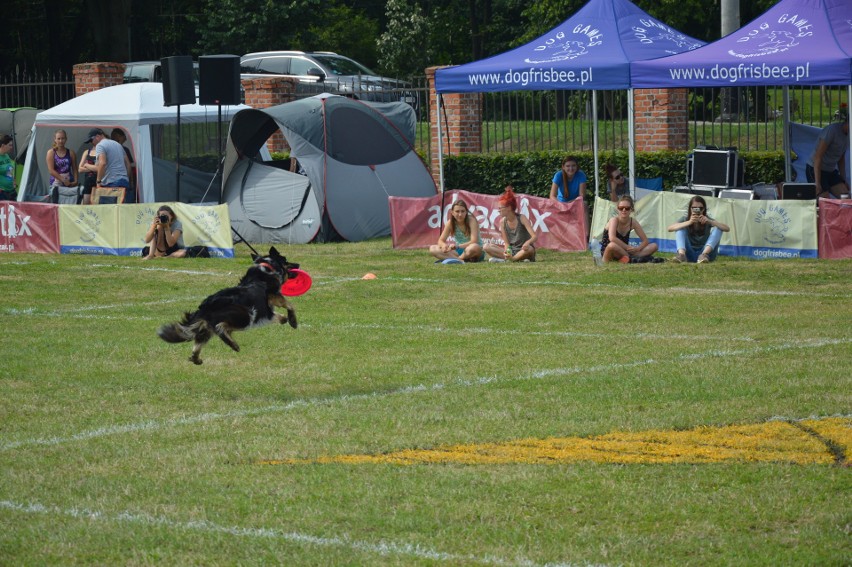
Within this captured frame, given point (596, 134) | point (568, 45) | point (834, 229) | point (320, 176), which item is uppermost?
point (568, 45)

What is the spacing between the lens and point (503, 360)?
11070 mm

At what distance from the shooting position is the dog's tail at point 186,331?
9344mm

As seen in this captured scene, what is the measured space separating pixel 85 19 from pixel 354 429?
48.9m

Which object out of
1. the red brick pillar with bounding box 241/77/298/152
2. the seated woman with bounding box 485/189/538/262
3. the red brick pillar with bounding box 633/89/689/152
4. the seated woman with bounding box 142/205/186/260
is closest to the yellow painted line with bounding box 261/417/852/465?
the seated woman with bounding box 485/189/538/262

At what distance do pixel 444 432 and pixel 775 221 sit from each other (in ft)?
35.3

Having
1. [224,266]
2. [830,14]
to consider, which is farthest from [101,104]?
[830,14]

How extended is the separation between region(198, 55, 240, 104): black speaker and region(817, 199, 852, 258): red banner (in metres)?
9.38

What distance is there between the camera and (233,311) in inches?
377

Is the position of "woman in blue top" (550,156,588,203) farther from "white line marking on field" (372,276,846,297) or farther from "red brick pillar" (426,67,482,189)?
"red brick pillar" (426,67,482,189)

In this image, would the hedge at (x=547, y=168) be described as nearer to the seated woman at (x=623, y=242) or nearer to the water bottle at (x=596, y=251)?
the water bottle at (x=596, y=251)

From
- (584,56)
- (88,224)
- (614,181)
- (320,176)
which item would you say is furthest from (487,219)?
(88,224)

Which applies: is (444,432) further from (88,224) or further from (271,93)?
(271,93)

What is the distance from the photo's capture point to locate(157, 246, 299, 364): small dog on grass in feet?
31.0

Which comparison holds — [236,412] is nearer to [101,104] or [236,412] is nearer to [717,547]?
[717,547]
